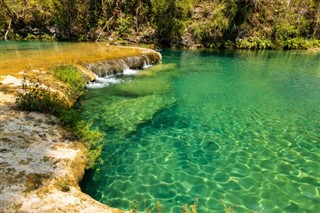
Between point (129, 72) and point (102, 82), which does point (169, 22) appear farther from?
point (102, 82)

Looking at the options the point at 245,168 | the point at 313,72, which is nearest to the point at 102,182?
the point at 245,168

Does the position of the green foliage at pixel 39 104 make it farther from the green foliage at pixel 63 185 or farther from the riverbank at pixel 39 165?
the green foliage at pixel 63 185

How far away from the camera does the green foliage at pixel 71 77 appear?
12.0 m

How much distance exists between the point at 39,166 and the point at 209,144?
16.4 feet

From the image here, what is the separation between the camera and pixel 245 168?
736 cm

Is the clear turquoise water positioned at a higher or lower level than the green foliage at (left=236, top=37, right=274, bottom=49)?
lower

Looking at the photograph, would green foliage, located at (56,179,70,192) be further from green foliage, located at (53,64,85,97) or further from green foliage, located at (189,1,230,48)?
green foliage, located at (189,1,230,48)

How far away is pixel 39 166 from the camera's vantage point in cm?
574

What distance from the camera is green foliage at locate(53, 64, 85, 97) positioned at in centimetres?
1198

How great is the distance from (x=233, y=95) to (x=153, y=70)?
23.1ft

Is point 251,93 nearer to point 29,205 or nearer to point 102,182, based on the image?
point 102,182

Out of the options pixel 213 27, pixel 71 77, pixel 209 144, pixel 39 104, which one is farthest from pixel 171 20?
pixel 39 104

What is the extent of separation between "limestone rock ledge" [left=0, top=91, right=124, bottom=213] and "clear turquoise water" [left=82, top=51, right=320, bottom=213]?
35.3 inches

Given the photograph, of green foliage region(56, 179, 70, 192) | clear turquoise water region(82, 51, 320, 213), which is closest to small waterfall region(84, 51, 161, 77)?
clear turquoise water region(82, 51, 320, 213)
